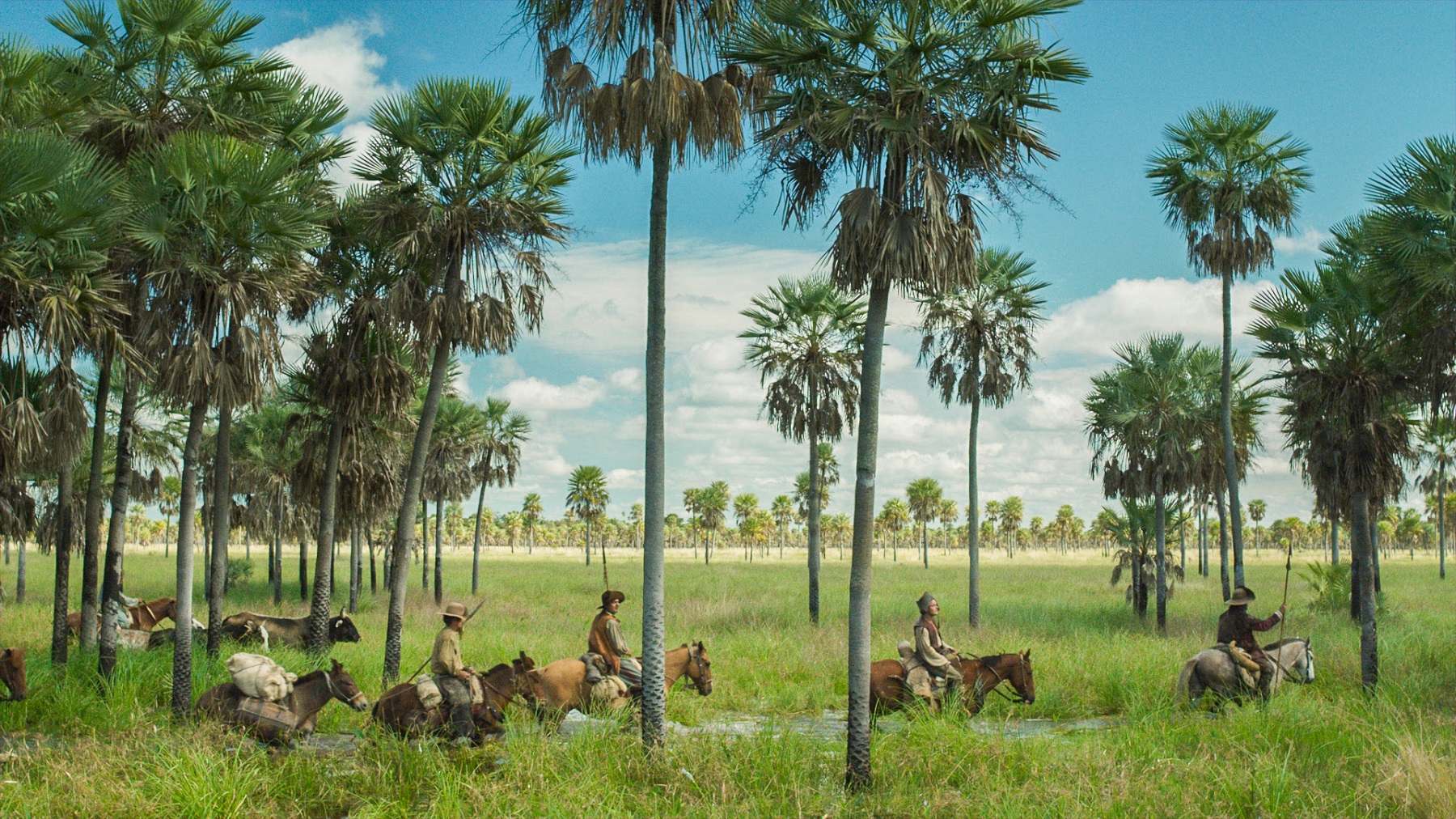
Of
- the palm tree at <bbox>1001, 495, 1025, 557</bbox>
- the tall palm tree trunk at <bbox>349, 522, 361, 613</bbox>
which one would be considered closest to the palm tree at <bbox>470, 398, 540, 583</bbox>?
the tall palm tree trunk at <bbox>349, 522, 361, 613</bbox>

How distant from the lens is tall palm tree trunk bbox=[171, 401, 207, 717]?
41.3ft

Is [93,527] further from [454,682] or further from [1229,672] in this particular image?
[1229,672]

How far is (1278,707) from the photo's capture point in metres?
12.2

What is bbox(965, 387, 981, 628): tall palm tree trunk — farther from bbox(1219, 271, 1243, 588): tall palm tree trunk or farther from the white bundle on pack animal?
the white bundle on pack animal

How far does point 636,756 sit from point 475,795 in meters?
1.86

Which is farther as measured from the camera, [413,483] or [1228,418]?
[1228,418]

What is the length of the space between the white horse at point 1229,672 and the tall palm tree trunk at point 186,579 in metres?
13.6

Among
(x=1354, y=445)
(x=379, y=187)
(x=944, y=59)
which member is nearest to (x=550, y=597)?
(x=379, y=187)

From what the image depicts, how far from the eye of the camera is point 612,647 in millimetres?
12172

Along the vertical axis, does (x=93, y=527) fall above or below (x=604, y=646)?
above

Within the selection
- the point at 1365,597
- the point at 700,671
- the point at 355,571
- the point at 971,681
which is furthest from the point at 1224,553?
the point at 355,571

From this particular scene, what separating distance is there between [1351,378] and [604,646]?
14503mm

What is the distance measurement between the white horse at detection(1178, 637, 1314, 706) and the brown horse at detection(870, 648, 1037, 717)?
7.54ft

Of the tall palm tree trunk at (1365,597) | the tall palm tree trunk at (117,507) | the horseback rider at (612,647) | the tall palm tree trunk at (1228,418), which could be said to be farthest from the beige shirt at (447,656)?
the tall palm tree trunk at (1228,418)
